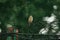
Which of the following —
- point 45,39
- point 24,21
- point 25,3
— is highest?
point 25,3

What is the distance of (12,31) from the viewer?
290cm

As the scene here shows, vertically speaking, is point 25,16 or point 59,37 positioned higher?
point 25,16

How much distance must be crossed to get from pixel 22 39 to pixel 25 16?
74.6 inches

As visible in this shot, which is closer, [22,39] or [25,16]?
[22,39]

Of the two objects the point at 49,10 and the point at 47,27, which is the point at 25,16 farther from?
the point at 47,27

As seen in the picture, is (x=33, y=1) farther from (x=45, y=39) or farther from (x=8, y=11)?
(x=45, y=39)

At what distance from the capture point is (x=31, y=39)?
2.84 metres

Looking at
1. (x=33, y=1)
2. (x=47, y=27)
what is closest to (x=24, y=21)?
(x=33, y=1)

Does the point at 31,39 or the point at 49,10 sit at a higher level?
the point at 49,10

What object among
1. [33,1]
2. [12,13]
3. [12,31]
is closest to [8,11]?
[12,13]

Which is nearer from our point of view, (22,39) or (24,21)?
(22,39)

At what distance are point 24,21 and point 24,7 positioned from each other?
25 centimetres

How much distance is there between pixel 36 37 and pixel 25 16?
192 centimetres

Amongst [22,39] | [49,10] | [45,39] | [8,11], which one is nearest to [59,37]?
[45,39]
